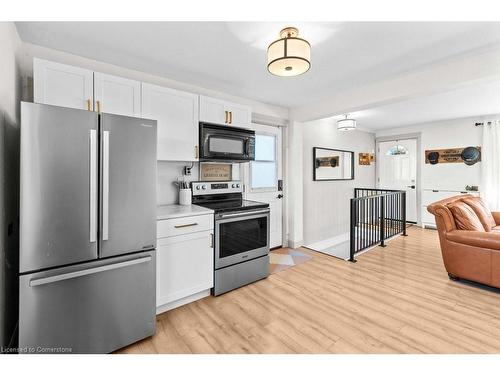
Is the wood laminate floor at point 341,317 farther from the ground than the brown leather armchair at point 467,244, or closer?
closer

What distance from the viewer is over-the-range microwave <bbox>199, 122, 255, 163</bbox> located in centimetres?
272

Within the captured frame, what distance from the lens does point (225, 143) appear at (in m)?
2.88

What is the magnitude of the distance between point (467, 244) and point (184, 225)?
313 centimetres

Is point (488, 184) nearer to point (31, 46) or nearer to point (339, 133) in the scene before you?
point (339, 133)

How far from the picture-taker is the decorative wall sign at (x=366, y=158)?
5.93 metres

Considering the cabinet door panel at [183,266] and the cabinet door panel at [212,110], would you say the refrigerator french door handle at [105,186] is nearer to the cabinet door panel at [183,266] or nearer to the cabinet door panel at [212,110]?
the cabinet door panel at [183,266]

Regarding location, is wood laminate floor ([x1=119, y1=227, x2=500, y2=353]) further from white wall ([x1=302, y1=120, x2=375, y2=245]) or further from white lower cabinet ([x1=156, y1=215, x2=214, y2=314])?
white wall ([x1=302, y1=120, x2=375, y2=245])

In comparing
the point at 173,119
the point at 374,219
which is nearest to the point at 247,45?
the point at 173,119

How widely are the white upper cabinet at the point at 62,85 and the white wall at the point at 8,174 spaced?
0.16 meters

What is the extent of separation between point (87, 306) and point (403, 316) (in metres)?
2.56

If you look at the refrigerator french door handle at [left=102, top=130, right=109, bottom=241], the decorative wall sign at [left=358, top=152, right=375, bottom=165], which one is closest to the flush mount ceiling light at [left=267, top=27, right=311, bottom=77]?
the refrigerator french door handle at [left=102, top=130, right=109, bottom=241]

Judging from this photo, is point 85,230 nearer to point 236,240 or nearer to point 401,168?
point 236,240

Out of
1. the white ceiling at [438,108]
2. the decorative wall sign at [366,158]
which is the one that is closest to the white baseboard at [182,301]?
the white ceiling at [438,108]
